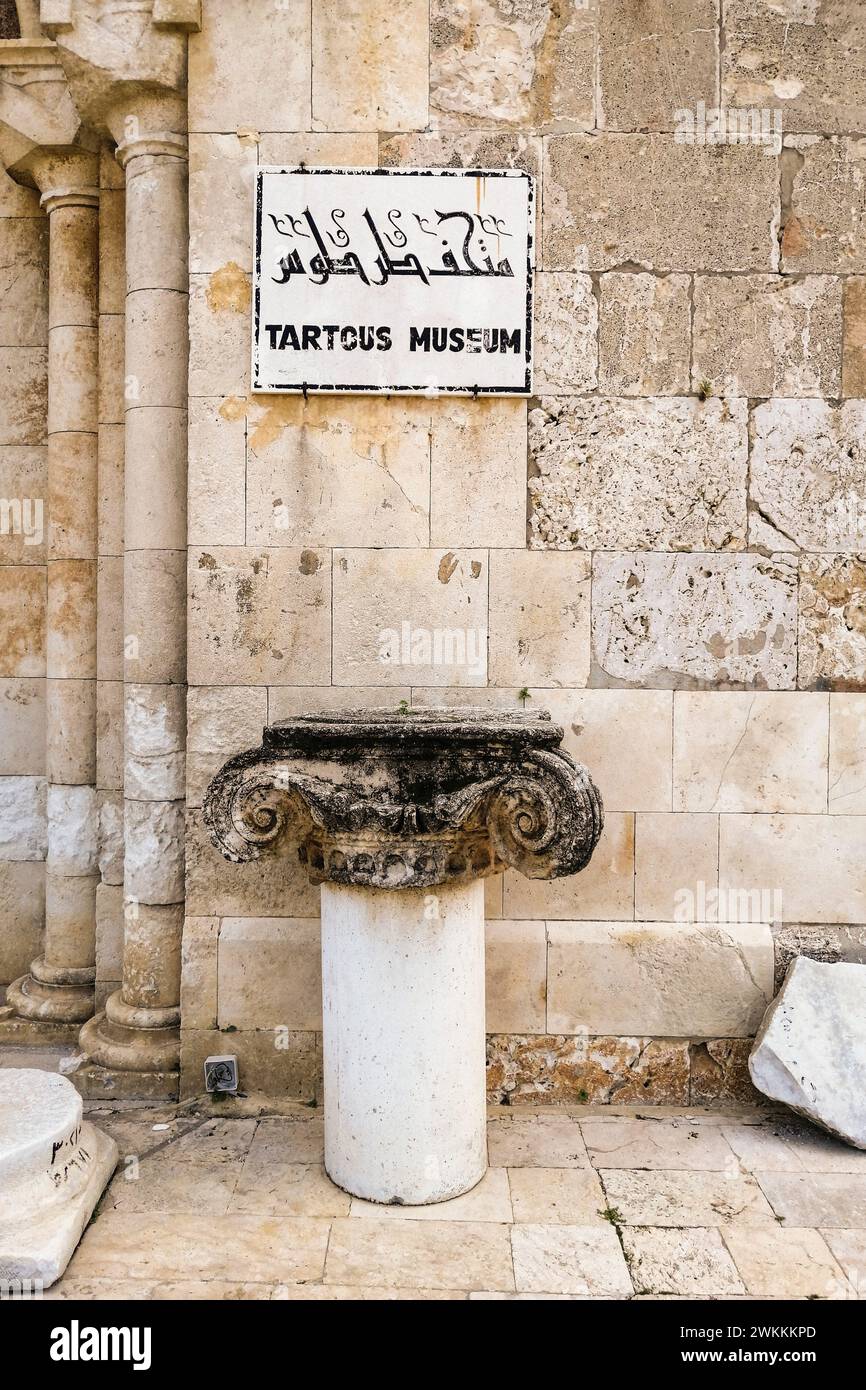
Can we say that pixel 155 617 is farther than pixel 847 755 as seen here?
Yes

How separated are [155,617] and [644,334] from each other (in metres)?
2.05

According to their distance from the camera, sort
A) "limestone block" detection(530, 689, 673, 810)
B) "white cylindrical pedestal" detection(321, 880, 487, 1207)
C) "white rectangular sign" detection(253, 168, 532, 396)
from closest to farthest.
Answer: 1. "white cylindrical pedestal" detection(321, 880, 487, 1207)
2. "white rectangular sign" detection(253, 168, 532, 396)
3. "limestone block" detection(530, 689, 673, 810)

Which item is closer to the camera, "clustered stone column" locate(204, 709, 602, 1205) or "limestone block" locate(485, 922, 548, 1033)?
"clustered stone column" locate(204, 709, 602, 1205)

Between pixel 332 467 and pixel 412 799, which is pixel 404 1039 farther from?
pixel 332 467

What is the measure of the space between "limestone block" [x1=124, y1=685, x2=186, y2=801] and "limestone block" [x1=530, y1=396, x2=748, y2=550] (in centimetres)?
148

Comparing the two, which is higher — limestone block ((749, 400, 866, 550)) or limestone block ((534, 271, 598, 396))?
limestone block ((534, 271, 598, 396))

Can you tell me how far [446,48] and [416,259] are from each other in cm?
75

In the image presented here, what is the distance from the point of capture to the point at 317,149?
339 cm

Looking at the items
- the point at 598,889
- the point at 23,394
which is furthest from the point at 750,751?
the point at 23,394

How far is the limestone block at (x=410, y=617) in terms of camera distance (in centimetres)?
345

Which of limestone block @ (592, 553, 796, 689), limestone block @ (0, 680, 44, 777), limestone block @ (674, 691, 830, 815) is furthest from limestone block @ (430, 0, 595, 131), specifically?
limestone block @ (0, 680, 44, 777)

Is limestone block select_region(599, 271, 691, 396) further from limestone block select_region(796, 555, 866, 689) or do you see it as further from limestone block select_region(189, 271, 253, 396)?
limestone block select_region(189, 271, 253, 396)

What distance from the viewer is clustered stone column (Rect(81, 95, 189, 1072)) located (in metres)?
3.52

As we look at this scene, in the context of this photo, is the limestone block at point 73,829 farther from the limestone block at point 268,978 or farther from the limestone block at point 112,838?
the limestone block at point 268,978
